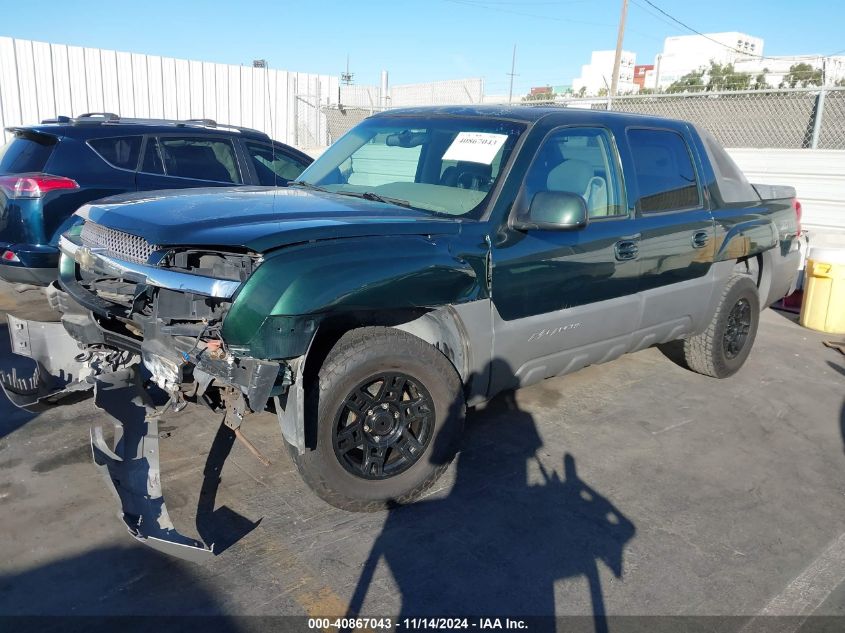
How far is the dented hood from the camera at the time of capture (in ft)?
9.40

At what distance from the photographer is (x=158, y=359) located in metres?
3.05

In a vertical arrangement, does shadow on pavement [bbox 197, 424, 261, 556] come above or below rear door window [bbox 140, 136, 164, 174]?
below

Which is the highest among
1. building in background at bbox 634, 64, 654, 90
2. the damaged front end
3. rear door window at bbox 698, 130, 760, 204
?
building in background at bbox 634, 64, 654, 90

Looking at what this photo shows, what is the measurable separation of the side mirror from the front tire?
872mm

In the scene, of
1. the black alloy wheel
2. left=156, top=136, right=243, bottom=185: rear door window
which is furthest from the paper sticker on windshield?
left=156, top=136, right=243, bottom=185: rear door window

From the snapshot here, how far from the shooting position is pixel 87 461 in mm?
3777

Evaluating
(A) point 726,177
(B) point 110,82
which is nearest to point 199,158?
(A) point 726,177

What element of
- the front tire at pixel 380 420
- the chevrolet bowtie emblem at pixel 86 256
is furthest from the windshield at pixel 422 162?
the chevrolet bowtie emblem at pixel 86 256

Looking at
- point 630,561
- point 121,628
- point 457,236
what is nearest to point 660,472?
point 630,561

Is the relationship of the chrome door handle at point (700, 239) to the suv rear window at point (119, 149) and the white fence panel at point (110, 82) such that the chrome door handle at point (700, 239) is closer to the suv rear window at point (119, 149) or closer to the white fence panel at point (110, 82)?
the suv rear window at point (119, 149)

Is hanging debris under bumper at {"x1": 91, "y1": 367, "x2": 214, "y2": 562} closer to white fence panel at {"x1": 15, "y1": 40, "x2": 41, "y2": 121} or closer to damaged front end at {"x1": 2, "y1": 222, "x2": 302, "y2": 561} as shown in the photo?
damaged front end at {"x1": 2, "y1": 222, "x2": 302, "y2": 561}

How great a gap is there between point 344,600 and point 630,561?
1.34 meters

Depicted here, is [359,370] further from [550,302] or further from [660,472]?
[660,472]

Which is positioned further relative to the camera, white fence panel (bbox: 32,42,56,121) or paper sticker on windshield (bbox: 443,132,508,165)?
white fence panel (bbox: 32,42,56,121)
